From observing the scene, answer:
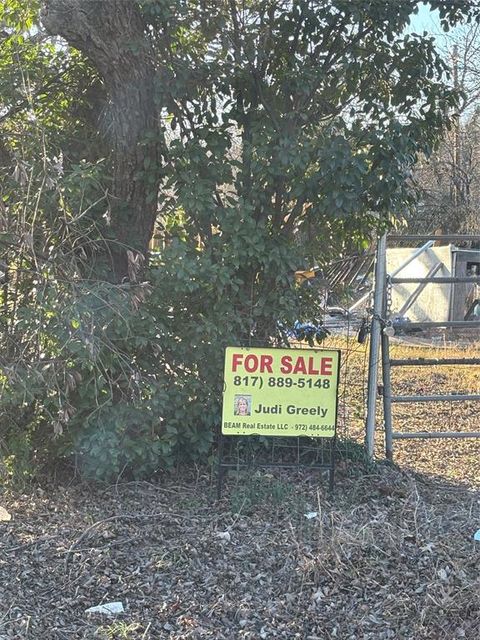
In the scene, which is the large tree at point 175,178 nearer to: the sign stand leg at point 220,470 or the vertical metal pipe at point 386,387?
the sign stand leg at point 220,470

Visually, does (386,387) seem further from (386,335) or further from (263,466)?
(263,466)

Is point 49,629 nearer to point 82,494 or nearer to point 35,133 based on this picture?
point 82,494

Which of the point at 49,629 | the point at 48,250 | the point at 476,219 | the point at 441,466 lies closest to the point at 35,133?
the point at 48,250

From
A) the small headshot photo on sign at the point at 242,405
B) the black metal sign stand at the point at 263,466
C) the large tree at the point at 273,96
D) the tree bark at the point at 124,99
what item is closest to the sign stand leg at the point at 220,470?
the black metal sign stand at the point at 263,466

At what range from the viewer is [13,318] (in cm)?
481

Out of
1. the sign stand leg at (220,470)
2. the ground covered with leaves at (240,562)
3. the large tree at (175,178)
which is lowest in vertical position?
the ground covered with leaves at (240,562)

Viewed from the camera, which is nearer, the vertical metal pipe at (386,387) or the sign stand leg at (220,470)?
the sign stand leg at (220,470)

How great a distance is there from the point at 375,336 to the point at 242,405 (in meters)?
1.35

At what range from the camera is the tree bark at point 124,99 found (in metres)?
4.58

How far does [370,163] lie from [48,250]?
2.18 metres

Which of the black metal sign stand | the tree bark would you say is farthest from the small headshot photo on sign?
the tree bark

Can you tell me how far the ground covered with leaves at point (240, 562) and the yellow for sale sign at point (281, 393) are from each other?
41cm

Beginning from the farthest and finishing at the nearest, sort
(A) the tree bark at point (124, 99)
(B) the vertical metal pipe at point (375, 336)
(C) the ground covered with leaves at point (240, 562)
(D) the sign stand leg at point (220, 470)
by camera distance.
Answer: (B) the vertical metal pipe at point (375, 336), (D) the sign stand leg at point (220, 470), (A) the tree bark at point (124, 99), (C) the ground covered with leaves at point (240, 562)

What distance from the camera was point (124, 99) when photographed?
4918 mm
